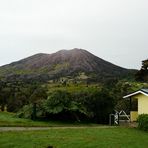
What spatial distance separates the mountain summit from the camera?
122 meters

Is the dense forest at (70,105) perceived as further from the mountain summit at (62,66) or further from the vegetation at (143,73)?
the mountain summit at (62,66)

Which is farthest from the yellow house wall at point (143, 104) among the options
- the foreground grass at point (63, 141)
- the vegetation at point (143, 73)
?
the vegetation at point (143, 73)

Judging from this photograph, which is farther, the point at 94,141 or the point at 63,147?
the point at 94,141

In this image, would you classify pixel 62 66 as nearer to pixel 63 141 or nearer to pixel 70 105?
pixel 70 105

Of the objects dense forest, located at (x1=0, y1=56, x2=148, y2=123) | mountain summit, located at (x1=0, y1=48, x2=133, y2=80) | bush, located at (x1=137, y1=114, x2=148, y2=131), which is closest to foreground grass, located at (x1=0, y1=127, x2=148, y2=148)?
bush, located at (x1=137, y1=114, x2=148, y2=131)

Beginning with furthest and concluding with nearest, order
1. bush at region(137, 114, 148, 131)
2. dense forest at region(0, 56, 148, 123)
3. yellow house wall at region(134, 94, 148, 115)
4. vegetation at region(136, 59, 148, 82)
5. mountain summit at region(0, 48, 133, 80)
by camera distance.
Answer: mountain summit at region(0, 48, 133, 80) → vegetation at region(136, 59, 148, 82) → yellow house wall at region(134, 94, 148, 115) → dense forest at region(0, 56, 148, 123) → bush at region(137, 114, 148, 131)

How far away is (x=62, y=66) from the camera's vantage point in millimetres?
136875

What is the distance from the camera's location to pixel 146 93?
32.6 m

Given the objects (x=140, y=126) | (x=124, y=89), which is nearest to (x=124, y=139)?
(x=140, y=126)

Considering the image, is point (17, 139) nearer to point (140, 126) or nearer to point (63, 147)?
point (63, 147)

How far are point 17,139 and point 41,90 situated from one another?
104ft

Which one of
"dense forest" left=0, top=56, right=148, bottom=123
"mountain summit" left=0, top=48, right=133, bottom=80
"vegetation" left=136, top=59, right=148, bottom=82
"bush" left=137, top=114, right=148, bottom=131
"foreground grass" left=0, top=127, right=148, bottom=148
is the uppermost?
"mountain summit" left=0, top=48, right=133, bottom=80

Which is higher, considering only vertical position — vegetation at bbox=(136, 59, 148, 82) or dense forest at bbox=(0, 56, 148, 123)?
vegetation at bbox=(136, 59, 148, 82)

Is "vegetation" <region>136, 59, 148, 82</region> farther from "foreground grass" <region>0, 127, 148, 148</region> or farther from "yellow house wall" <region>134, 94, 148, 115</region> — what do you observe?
"foreground grass" <region>0, 127, 148, 148</region>
